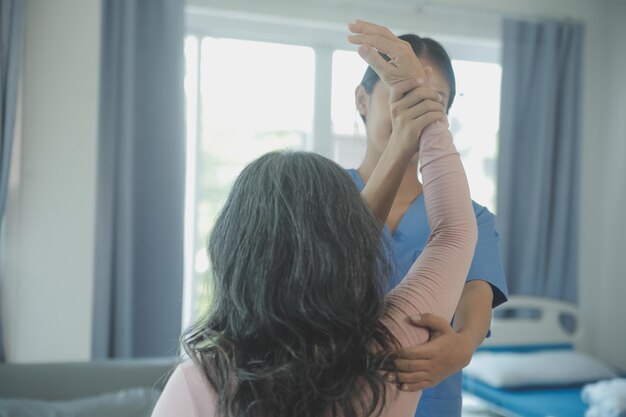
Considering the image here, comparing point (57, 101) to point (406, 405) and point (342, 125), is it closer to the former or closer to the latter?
point (342, 125)

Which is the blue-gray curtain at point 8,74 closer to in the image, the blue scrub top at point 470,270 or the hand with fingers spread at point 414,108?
the blue scrub top at point 470,270

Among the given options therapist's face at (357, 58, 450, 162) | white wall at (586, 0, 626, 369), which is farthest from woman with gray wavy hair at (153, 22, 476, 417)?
white wall at (586, 0, 626, 369)

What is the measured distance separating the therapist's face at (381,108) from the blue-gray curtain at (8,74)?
188 centimetres

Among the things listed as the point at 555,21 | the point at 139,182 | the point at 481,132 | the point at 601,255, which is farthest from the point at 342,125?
the point at 601,255

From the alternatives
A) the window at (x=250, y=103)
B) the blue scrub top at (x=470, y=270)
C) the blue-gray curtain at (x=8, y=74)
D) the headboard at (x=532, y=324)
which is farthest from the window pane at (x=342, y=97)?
the blue scrub top at (x=470, y=270)

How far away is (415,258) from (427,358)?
1.08 feet

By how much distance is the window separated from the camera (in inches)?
126

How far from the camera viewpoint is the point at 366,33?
2.77 ft

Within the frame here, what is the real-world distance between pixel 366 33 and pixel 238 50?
2517 millimetres

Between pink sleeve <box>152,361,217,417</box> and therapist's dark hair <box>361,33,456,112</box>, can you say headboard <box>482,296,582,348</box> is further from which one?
pink sleeve <box>152,361,217,417</box>

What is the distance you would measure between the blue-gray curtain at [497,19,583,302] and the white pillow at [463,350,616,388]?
20.6 inches

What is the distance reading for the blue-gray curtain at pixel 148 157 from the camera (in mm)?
2832

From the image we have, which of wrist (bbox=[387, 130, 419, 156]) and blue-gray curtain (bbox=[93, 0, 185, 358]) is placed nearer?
wrist (bbox=[387, 130, 419, 156])

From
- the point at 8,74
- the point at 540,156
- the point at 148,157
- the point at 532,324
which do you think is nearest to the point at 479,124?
the point at 540,156
